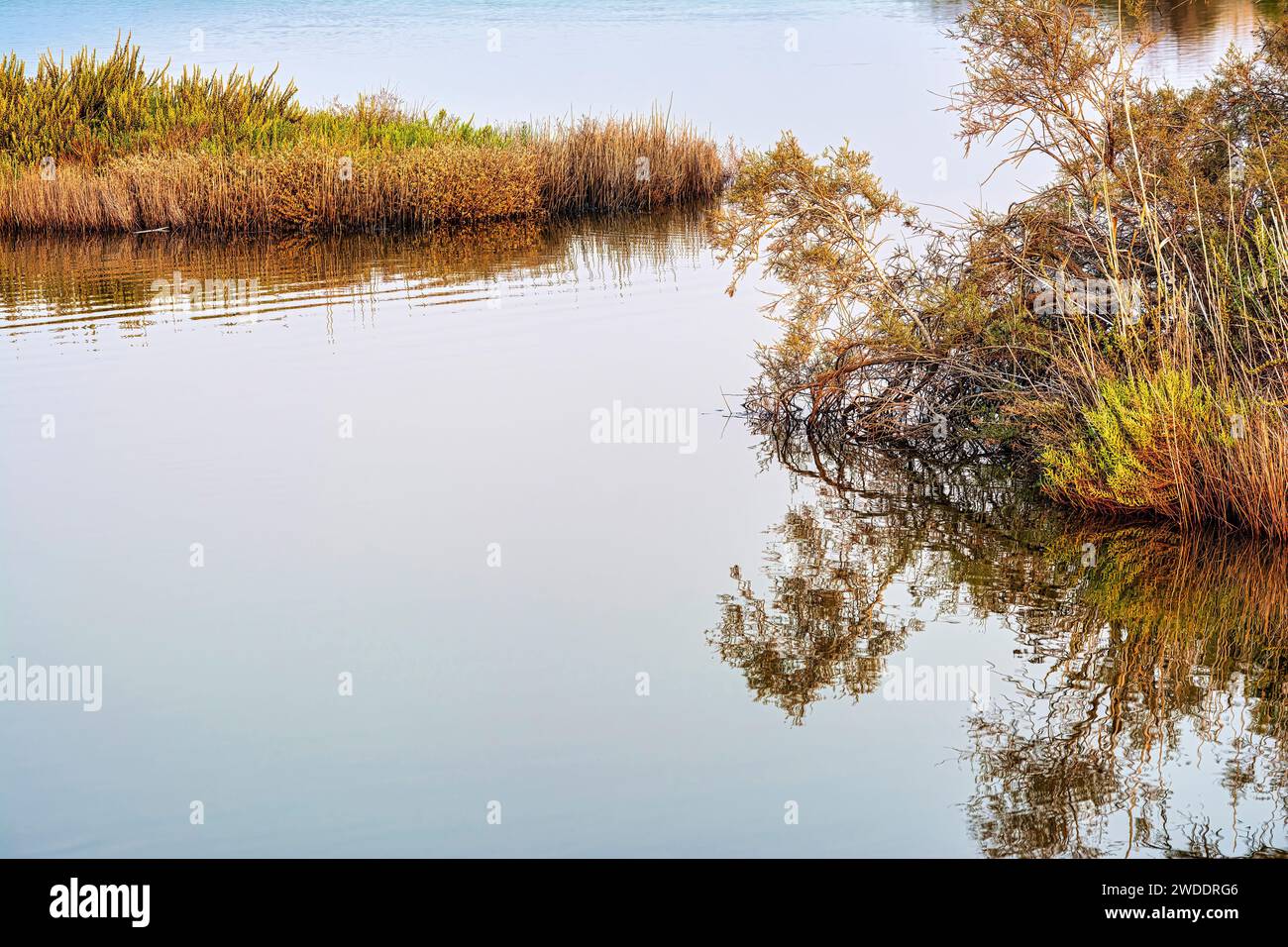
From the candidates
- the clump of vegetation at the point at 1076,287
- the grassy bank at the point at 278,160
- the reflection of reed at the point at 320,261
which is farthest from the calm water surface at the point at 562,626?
the grassy bank at the point at 278,160

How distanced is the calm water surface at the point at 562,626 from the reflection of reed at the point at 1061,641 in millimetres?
23

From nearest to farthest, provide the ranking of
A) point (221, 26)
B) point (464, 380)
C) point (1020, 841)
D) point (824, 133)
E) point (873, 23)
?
1. point (1020, 841)
2. point (464, 380)
3. point (824, 133)
4. point (873, 23)
5. point (221, 26)

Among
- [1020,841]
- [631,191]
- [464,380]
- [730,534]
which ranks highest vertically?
[631,191]

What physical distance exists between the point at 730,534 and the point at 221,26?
3459 inches

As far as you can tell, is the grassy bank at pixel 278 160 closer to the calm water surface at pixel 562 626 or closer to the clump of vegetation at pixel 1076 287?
the calm water surface at pixel 562 626

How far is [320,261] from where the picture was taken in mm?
21391

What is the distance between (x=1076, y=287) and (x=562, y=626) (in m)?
4.39

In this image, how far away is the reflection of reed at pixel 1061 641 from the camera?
5.67m

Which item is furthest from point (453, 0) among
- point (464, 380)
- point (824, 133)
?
point (464, 380)

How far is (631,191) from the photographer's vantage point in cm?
2641

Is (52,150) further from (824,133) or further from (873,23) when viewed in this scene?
(873,23)
